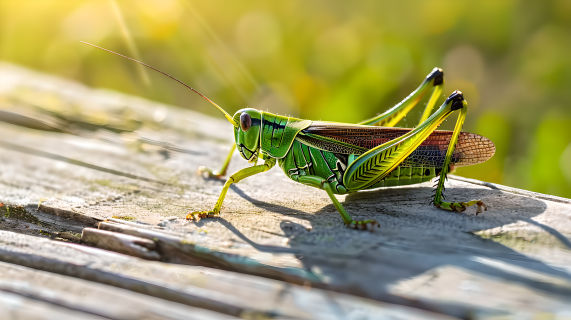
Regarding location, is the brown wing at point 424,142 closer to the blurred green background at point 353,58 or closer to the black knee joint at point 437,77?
the blurred green background at point 353,58

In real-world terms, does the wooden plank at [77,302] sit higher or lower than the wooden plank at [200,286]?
lower

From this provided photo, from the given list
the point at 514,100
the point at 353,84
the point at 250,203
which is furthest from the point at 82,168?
the point at 514,100

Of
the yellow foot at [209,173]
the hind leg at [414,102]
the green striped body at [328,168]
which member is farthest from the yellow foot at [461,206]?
the yellow foot at [209,173]

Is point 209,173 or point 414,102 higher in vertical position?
point 414,102

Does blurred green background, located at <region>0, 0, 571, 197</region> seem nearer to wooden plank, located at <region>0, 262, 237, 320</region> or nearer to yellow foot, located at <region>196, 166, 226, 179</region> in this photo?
yellow foot, located at <region>196, 166, 226, 179</region>

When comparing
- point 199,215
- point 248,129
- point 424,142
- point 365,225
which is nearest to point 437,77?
point 424,142

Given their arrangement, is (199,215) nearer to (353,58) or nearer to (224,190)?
(224,190)
